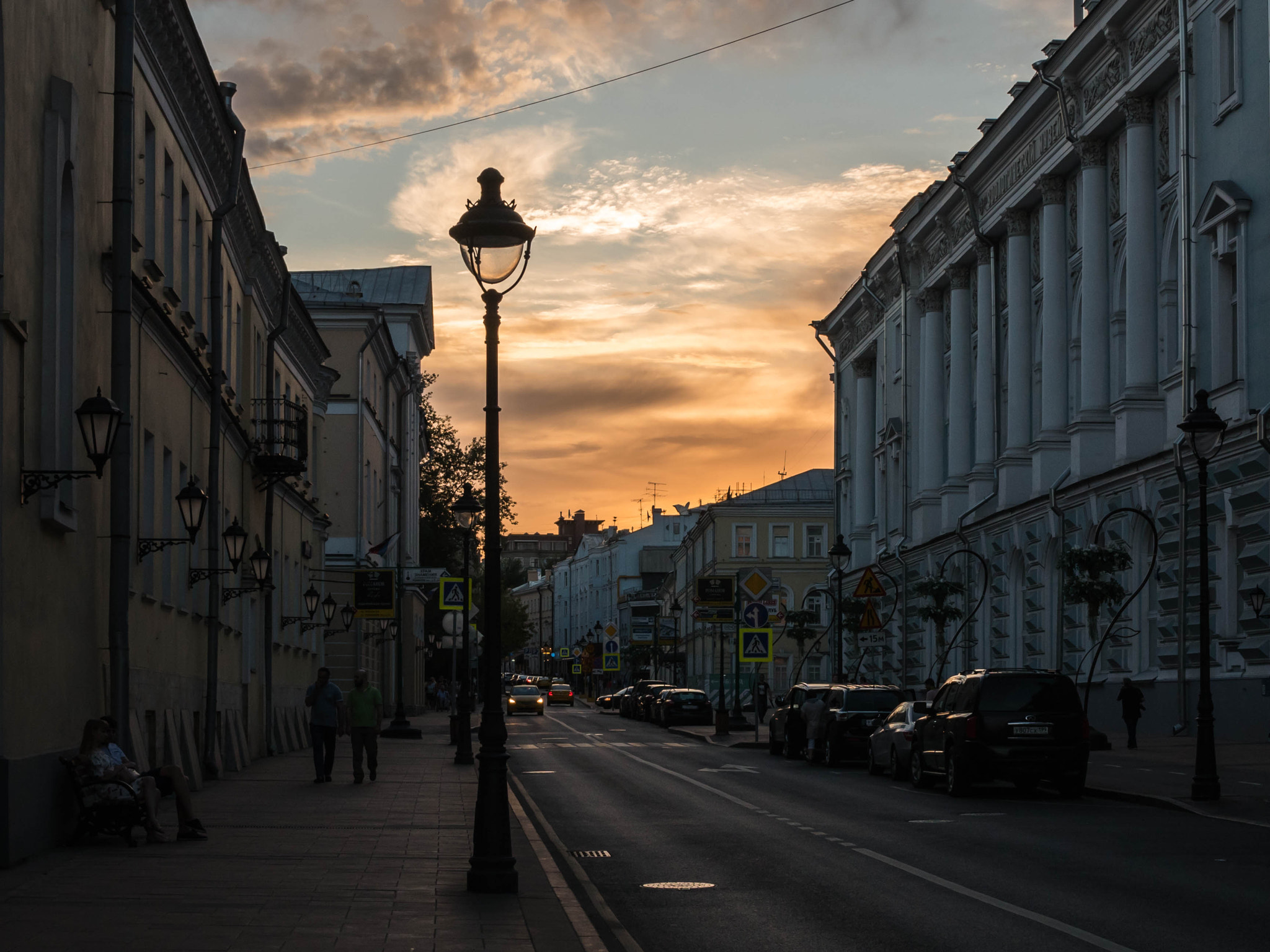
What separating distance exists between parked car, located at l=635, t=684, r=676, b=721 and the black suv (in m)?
38.7

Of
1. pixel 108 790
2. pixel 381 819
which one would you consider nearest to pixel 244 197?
pixel 381 819

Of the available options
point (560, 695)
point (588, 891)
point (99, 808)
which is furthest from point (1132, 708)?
point (560, 695)

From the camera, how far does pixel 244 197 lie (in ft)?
101

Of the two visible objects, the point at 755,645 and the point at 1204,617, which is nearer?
the point at 1204,617

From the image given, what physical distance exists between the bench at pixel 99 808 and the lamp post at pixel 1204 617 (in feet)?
39.8

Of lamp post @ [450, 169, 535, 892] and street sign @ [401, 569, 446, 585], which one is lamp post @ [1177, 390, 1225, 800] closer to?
lamp post @ [450, 169, 535, 892]

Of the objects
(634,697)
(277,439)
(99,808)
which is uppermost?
(277,439)

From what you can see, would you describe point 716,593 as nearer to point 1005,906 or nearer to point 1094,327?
point 1094,327

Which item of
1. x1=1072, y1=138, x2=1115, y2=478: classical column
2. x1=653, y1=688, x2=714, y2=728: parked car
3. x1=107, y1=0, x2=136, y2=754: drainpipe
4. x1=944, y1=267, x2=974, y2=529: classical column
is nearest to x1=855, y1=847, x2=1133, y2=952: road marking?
x1=107, y1=0, x2=136, y2=754: drainpipe

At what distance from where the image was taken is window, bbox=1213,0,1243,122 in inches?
1358

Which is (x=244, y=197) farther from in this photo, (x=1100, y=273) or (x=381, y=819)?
(x=1100, y=273)

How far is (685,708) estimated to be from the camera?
2328 inches

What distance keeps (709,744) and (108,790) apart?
3075 centimetres

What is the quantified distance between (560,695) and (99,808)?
89480 millimetres
